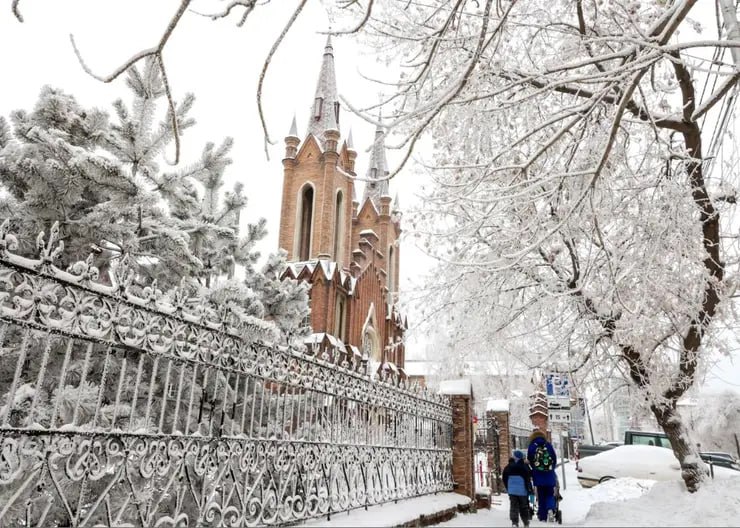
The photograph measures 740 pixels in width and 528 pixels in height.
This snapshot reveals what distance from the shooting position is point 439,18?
6.03 m

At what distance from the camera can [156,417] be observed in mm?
5008

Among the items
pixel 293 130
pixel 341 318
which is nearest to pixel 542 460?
pixel 341 318

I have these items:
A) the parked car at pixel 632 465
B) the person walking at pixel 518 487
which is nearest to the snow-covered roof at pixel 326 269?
the parked car at pixel 632 465

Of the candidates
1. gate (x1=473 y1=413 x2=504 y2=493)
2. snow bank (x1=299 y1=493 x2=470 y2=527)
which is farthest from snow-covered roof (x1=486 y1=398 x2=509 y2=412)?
snow bank (x1=299 y1=493 x2=470 y2=527)

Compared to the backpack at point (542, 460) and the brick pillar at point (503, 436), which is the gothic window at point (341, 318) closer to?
the brick pillar at point (503, 436)

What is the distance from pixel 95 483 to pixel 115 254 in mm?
2123

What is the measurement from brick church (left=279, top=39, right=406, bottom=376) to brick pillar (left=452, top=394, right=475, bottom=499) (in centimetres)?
1336

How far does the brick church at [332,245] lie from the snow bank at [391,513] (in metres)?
15.3

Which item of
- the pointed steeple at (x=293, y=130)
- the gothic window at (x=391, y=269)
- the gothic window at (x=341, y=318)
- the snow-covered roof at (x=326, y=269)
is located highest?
the pointed steeple at (x=293, y=130)

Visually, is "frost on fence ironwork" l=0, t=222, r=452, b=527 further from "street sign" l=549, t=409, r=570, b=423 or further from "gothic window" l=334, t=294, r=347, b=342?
"gothic window" l=334, t=294, r=347, b=342

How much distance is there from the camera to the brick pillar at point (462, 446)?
886 centimetres

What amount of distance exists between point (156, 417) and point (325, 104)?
28421 millimetres

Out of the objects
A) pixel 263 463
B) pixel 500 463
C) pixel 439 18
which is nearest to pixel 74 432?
pixel 263 463

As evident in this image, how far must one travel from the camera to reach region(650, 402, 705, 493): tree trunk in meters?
7.36
